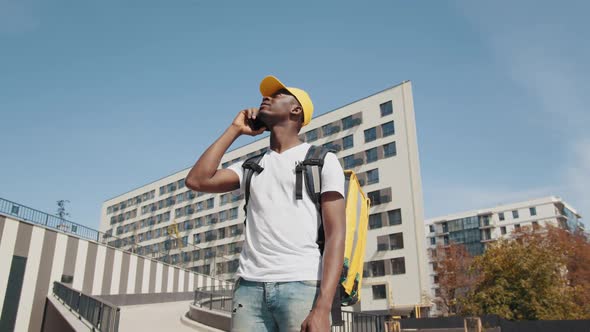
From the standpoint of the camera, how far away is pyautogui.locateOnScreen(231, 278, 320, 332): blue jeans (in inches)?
76.1

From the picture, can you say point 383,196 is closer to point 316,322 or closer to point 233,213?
point 233,213

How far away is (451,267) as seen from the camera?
49375mm

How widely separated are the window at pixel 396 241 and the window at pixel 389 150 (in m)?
7.85

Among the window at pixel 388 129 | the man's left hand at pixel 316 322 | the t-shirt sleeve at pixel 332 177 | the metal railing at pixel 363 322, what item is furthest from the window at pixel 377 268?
the man's left hand at pixel 316 322

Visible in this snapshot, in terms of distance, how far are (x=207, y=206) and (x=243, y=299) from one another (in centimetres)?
6160

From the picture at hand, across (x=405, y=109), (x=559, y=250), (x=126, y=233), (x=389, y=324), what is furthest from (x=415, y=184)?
(x=126, y=233)

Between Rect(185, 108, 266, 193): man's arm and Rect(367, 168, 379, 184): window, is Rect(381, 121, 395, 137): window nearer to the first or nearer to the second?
Rect(367, 168, 379, 184): window

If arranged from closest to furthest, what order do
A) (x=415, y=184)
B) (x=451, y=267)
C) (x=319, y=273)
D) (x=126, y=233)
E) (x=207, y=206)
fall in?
(x=319, y=273) < (x=415, y=184) < (x=451, y=267) < (x=207, y=206) < (x=126, y=233)

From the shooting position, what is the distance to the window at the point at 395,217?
41.2 meters

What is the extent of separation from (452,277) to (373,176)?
1575 cm

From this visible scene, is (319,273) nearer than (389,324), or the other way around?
(319,273)

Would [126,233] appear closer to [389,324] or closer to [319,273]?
[389,324]

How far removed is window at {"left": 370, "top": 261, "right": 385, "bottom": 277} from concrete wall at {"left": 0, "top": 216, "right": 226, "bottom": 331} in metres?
23.9

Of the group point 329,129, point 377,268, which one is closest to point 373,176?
point 329,129
